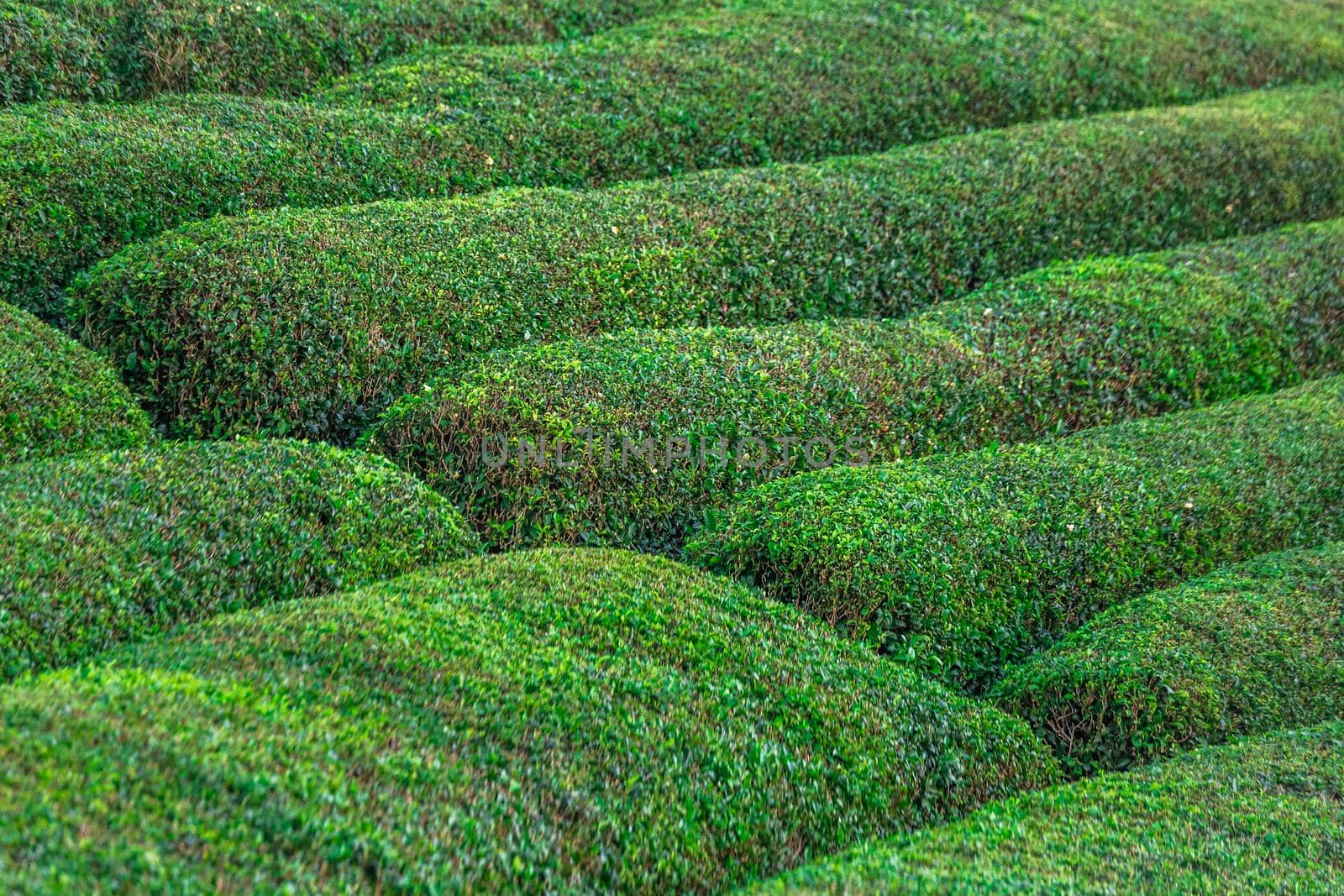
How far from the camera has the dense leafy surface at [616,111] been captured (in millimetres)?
9602

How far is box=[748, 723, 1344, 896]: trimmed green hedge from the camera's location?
518 centimetres

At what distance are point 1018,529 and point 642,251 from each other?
4197 mm

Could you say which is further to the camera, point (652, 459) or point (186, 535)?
point (652, 459)

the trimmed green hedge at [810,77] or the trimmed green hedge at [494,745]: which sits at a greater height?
the trimmed green hedge at [810,77]

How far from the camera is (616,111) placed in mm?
12844

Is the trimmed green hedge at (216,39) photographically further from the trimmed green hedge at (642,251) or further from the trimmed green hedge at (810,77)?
the trimmed green hedge at (642,251)

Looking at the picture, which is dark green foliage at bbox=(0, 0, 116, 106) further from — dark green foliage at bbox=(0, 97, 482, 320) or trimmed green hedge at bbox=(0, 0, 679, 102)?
dark green foliage at bbox=(0, 97, 482, 320)

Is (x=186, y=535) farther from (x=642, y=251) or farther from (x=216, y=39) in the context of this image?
(x=216, y=39)

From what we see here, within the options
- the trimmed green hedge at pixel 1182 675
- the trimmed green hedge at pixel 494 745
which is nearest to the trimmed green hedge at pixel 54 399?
the trimmed green hedge at pixel 494 745

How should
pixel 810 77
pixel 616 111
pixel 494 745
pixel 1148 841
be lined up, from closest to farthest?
pixel 494 745 < pixel 1148 841 < pixel 616 111 < pixel 810 77

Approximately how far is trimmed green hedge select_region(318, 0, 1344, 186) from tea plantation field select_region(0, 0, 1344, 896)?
7cm

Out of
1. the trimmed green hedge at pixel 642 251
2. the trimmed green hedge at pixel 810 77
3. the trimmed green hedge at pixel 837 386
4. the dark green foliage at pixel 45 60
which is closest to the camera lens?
the trimmed green hedge at pixel 837 386

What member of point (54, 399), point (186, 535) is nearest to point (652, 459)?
point (186, 535)

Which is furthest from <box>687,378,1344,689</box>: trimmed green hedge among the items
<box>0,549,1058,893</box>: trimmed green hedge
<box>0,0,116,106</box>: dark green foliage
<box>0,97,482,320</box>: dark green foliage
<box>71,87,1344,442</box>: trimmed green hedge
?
<box>0,0,116,106</box>: dark green foliage
